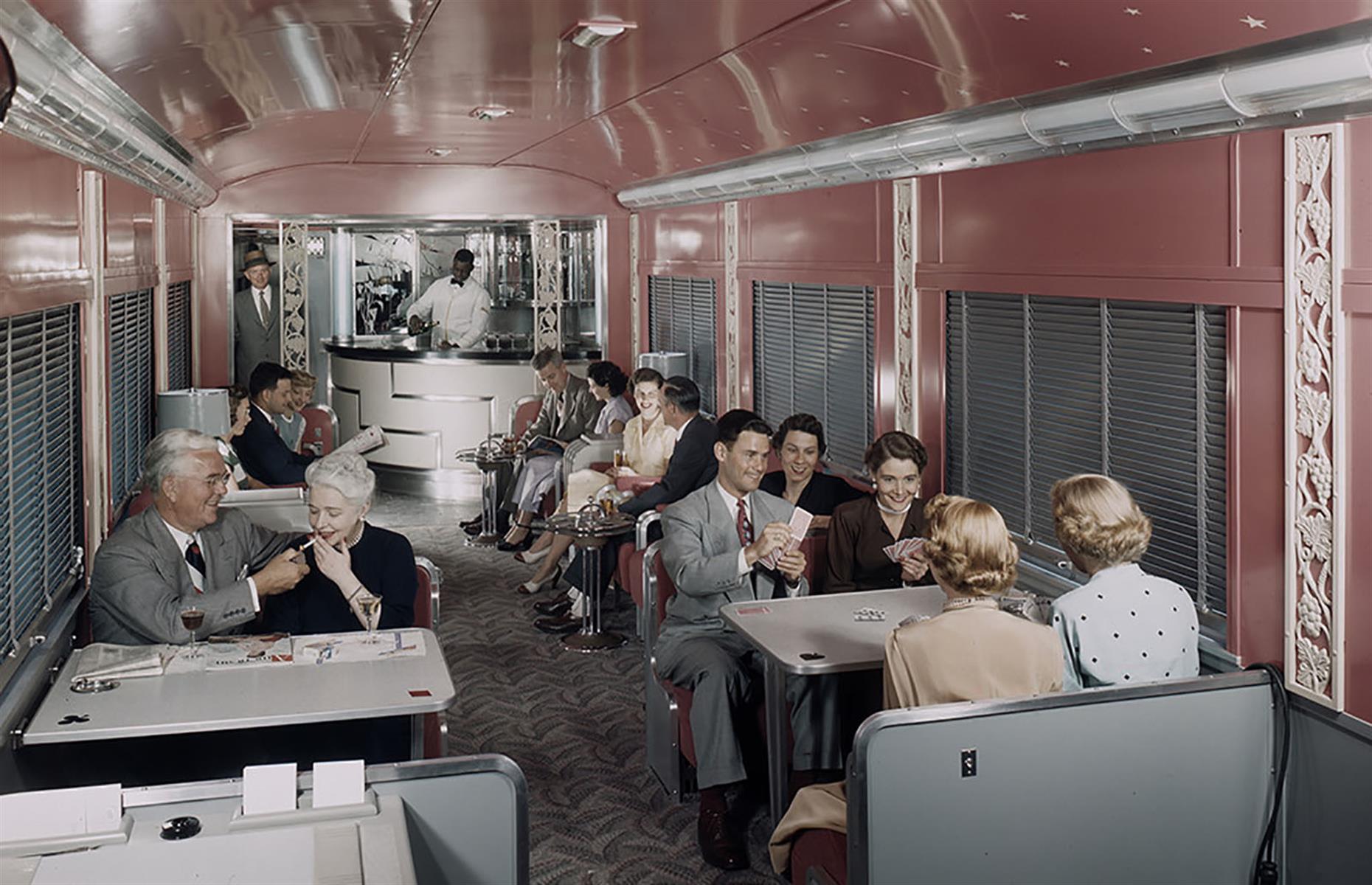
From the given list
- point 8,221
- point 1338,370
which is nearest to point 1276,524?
point 1338,370

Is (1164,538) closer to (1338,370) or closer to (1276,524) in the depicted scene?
(1276,524)

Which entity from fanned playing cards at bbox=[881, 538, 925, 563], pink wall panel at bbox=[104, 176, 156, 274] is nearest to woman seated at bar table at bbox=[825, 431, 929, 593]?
fanned playing cards at bbox=[881, 538, 925, 563]

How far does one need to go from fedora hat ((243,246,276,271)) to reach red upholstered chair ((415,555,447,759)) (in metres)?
7.26

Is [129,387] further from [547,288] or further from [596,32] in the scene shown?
[547,288]

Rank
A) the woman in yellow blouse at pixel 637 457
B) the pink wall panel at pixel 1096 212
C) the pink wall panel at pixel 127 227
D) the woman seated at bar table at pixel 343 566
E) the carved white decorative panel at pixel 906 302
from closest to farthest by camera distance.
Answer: the pink wall panel at pixel 1096 212
the woman seated at bar table at pixel 343 566
the pink wall panel at pixel 127 227
the carved white decorative panel at pixel 906 302
the woman in yellow blouse at pixel 637 457

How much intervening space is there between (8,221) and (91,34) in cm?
61

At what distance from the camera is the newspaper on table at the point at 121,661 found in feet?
12.8

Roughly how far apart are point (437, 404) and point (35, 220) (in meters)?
7.57

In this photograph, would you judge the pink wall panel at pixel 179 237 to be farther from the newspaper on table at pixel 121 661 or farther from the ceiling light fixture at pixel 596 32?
the newspaper on table at pixel 121 661

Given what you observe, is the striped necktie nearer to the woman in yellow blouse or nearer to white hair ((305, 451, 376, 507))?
white hair ((305, 451, 376, 507))

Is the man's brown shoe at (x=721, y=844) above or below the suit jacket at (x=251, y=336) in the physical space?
below

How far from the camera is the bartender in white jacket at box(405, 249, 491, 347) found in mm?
13383

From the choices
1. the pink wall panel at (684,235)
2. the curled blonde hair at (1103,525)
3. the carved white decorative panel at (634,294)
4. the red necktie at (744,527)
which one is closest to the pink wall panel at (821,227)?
the pink wall panel at (684,235)

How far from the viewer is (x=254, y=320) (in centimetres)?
1170
